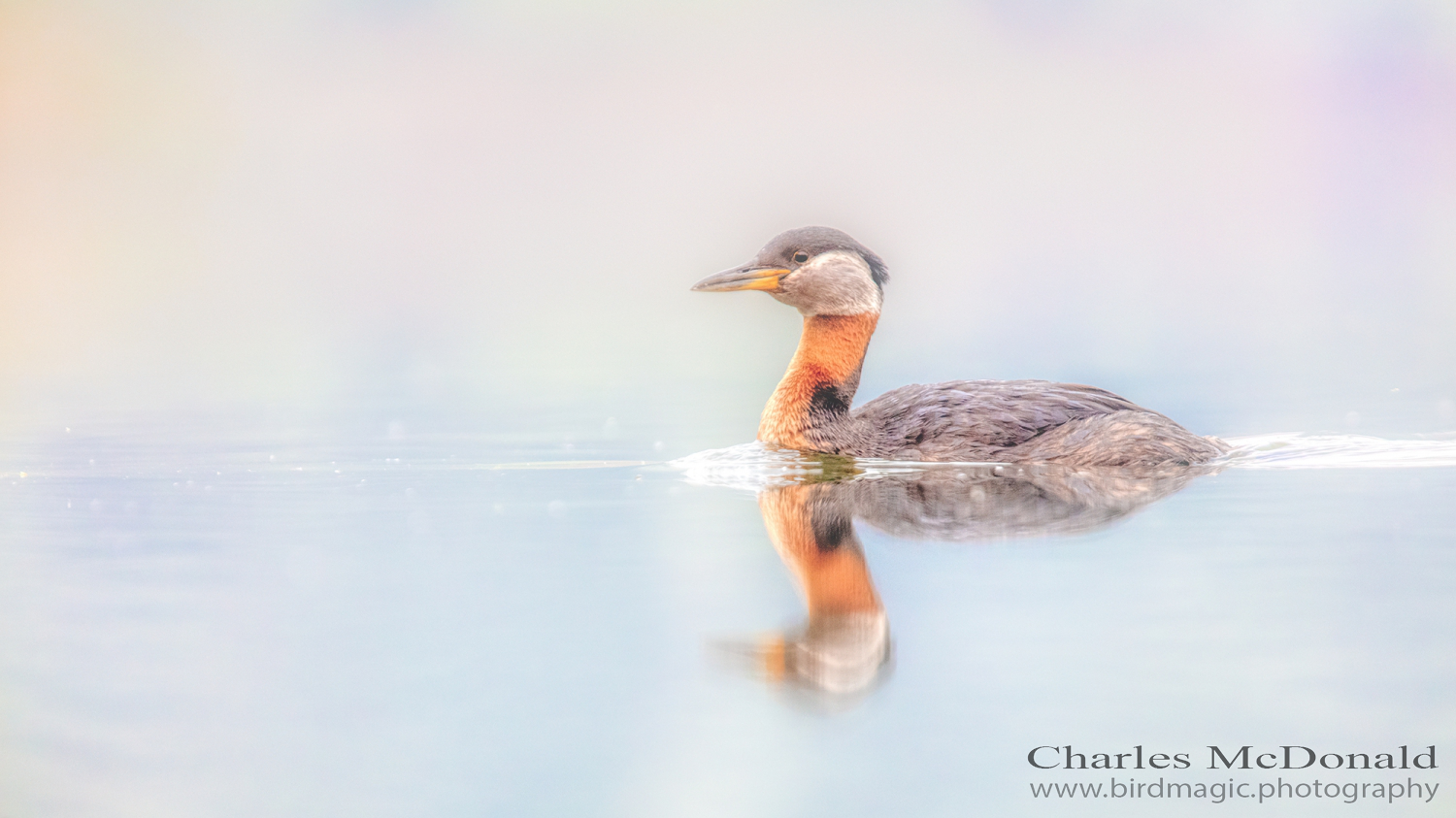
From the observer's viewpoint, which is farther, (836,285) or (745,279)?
(836,285)

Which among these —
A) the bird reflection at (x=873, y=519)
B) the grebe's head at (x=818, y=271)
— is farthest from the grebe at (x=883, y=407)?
the bird reflection at (x=873, y=519)

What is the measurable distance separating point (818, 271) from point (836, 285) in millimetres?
118

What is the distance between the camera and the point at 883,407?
6.69 metres

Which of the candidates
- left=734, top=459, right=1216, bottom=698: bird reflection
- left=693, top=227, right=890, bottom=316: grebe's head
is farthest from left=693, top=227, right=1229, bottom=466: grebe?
left=734, top=459, right=1216, bottom=698: bird reflection

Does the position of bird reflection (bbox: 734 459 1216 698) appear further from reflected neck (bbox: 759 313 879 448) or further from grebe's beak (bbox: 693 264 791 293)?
grebe's beak (bbox: 693 264 791 293)

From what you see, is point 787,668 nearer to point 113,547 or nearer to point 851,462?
point 113,547

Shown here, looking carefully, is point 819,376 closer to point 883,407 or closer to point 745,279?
point 883,407

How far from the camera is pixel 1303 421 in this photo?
24.4ft

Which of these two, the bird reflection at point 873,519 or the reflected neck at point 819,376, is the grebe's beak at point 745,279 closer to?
the reflected neck at point 819,376

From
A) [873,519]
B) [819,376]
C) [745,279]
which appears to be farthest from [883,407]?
[873,519]

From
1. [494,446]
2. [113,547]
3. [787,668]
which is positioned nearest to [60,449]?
[494,446]

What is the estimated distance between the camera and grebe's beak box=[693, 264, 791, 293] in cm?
666

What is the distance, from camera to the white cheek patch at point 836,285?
684 cm

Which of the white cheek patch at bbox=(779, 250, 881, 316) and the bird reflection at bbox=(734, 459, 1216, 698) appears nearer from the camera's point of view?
the bird reflection at bbox=(734, 459, 1216, 698)
